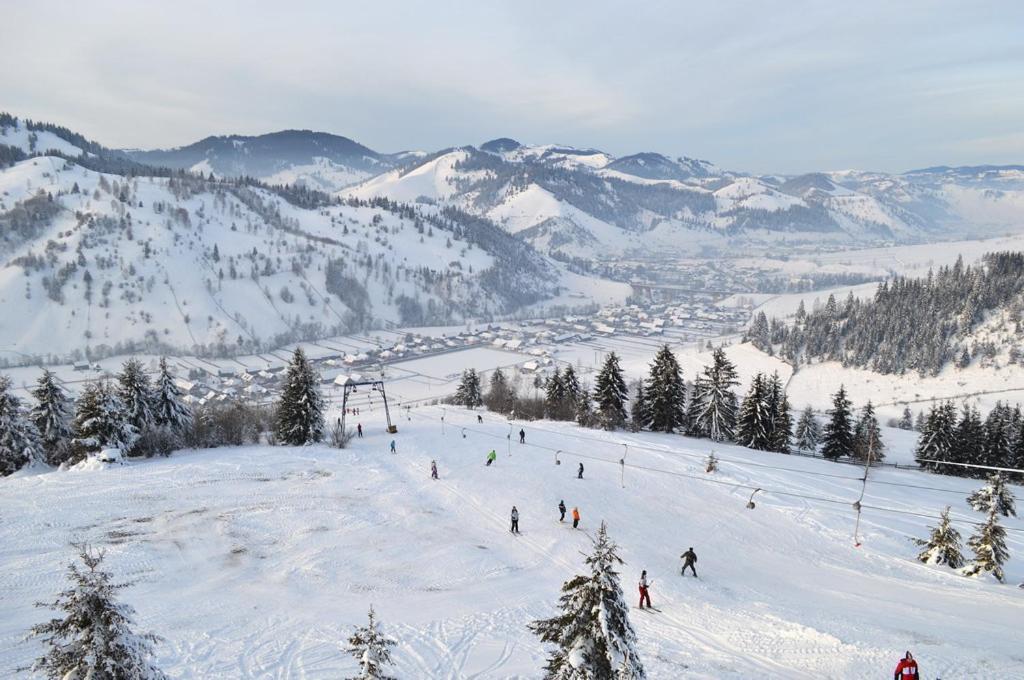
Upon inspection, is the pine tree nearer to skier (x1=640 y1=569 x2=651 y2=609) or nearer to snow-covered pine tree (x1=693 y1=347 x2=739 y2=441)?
skier (x1=640 y1=569 x2=651 y2=609)

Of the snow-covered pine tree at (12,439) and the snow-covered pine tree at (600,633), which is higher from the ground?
the snow-covered pine tree at (600,633)

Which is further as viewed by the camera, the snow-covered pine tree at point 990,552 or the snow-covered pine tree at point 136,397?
the snow-covered pine tree at point 136,397

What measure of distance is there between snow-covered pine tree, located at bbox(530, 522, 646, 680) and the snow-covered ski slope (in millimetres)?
6584

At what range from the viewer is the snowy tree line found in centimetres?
9925

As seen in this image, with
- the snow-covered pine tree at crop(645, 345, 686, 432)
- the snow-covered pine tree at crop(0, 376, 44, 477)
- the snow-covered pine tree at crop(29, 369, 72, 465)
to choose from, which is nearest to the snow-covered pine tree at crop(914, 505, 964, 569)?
the snow-covered pine tree at crop(645, 345, 686, 432)

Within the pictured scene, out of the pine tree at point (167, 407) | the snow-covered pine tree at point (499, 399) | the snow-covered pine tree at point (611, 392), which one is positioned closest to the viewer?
the pine tree at point (167, 407)

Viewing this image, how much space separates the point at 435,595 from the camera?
1892 centimetres

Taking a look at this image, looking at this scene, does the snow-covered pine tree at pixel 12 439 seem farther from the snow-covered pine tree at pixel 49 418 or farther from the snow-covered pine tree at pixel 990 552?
the snow-covered pine tree at pixel 990 552

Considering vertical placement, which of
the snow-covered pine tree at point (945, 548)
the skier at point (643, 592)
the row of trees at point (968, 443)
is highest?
the row of trees at point (968, 443)

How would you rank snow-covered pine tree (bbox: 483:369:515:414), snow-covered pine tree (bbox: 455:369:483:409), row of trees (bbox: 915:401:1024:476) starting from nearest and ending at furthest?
row of trees (bbox: 915:401:1024:476) < snow-covered pine tree (bbox: 483:369:515:414) < snow-covered pine tree (bbox: 455:369:483:409)

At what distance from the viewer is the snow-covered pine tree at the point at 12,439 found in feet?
112

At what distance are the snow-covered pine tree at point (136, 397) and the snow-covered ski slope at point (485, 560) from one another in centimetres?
455

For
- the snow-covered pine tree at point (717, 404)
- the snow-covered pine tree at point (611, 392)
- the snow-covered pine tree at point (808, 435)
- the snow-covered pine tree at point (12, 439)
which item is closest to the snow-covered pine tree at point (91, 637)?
the snow-covered pine tree at point (12, 439)

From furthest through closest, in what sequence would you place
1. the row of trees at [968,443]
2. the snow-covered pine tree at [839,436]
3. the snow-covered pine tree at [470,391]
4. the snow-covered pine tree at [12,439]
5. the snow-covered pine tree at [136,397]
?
the snow-covered pine tree at [470,391]
the snow-covered pine tree at [839,436]
the row of trees at [968,443]
the snow-covered pine tree at [136,397]
the snow-covered pine tree at [12,439]
